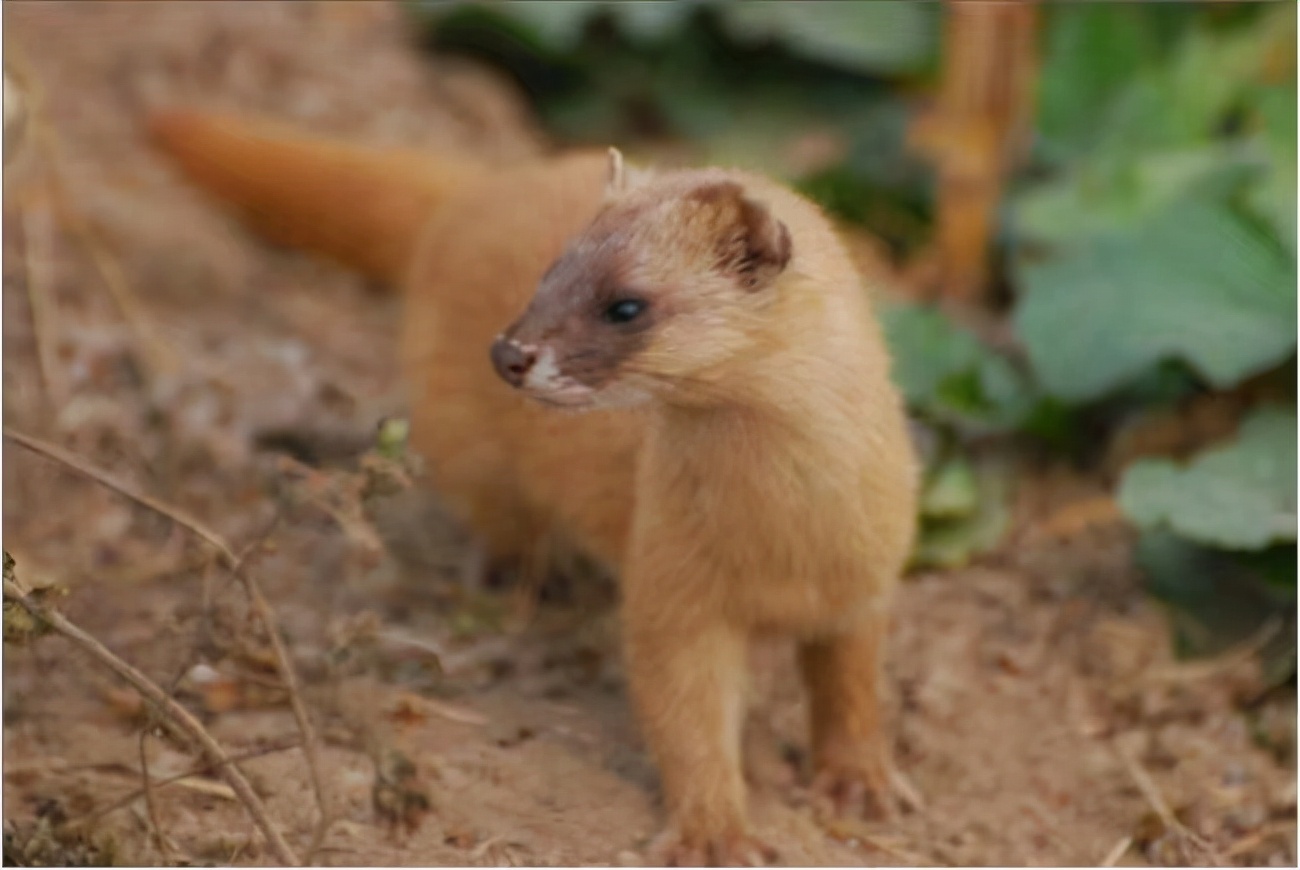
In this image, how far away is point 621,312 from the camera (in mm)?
2770

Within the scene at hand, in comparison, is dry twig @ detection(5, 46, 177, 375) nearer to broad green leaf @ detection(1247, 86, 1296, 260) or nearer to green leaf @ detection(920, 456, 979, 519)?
green leaf @ detection(920, 456, 979, 519)

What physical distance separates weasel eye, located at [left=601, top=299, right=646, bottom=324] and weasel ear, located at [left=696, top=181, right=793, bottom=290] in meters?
0.17

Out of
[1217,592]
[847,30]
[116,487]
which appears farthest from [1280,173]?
[116,487]

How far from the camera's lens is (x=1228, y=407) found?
4645mm

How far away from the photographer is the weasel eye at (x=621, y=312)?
2.77 m

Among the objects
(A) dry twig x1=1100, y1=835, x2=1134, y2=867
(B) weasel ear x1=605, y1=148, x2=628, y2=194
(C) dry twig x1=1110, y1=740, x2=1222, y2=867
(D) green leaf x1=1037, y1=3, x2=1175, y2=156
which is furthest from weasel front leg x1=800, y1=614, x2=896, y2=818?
(D) green leaf x1=1037, y1=3, x2=1175, y2=156

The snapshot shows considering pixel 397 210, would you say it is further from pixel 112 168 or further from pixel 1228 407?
pixel 1228 407

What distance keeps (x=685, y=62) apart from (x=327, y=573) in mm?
3200

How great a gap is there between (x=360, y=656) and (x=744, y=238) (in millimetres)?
1099

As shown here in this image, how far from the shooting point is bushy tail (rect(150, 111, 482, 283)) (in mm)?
4863

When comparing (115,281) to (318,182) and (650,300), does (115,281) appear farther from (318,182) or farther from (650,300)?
(650,300)

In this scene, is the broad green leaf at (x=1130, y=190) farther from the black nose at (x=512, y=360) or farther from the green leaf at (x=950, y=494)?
the black nose at (x=512, y=360)

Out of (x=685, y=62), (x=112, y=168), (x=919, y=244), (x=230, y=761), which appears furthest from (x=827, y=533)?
(x=685, y=62)

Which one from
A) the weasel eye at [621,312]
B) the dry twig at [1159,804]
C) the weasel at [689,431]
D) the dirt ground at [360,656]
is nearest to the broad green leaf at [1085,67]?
the dirt ground at [360,656]
